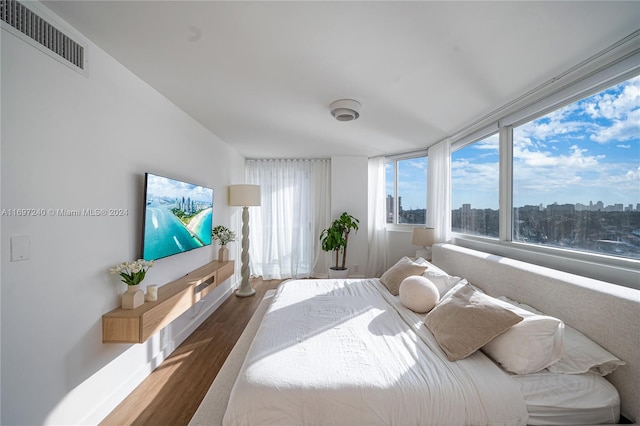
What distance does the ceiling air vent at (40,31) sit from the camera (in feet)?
4.17

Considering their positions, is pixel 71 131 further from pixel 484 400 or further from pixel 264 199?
pixel 264 199

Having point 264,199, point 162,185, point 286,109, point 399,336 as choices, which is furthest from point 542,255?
point 264,199

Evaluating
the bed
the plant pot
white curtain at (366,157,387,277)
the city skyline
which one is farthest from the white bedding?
white curtain at (366,157,387,277)

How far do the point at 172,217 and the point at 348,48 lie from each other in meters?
2.12

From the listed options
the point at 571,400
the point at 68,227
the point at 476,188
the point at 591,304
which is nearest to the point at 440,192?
the point at 476,188

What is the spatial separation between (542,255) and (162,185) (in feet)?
11.0

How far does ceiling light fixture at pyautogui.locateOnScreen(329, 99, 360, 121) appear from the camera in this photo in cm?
251

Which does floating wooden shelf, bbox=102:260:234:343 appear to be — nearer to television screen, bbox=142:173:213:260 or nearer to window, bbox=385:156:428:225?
A: television screen, bbox=142:173:213:260

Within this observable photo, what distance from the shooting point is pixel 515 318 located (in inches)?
59.6

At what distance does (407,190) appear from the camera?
4824mm

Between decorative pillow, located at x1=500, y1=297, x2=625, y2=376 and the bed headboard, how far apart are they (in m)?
0.05

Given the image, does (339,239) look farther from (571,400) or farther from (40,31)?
(40,31)

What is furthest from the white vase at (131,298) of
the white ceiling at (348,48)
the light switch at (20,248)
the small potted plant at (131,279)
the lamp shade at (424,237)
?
the lamp shade at (424,237)

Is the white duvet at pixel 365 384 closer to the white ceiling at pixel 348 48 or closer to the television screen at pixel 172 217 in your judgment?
the television screen at pixel 172 217
